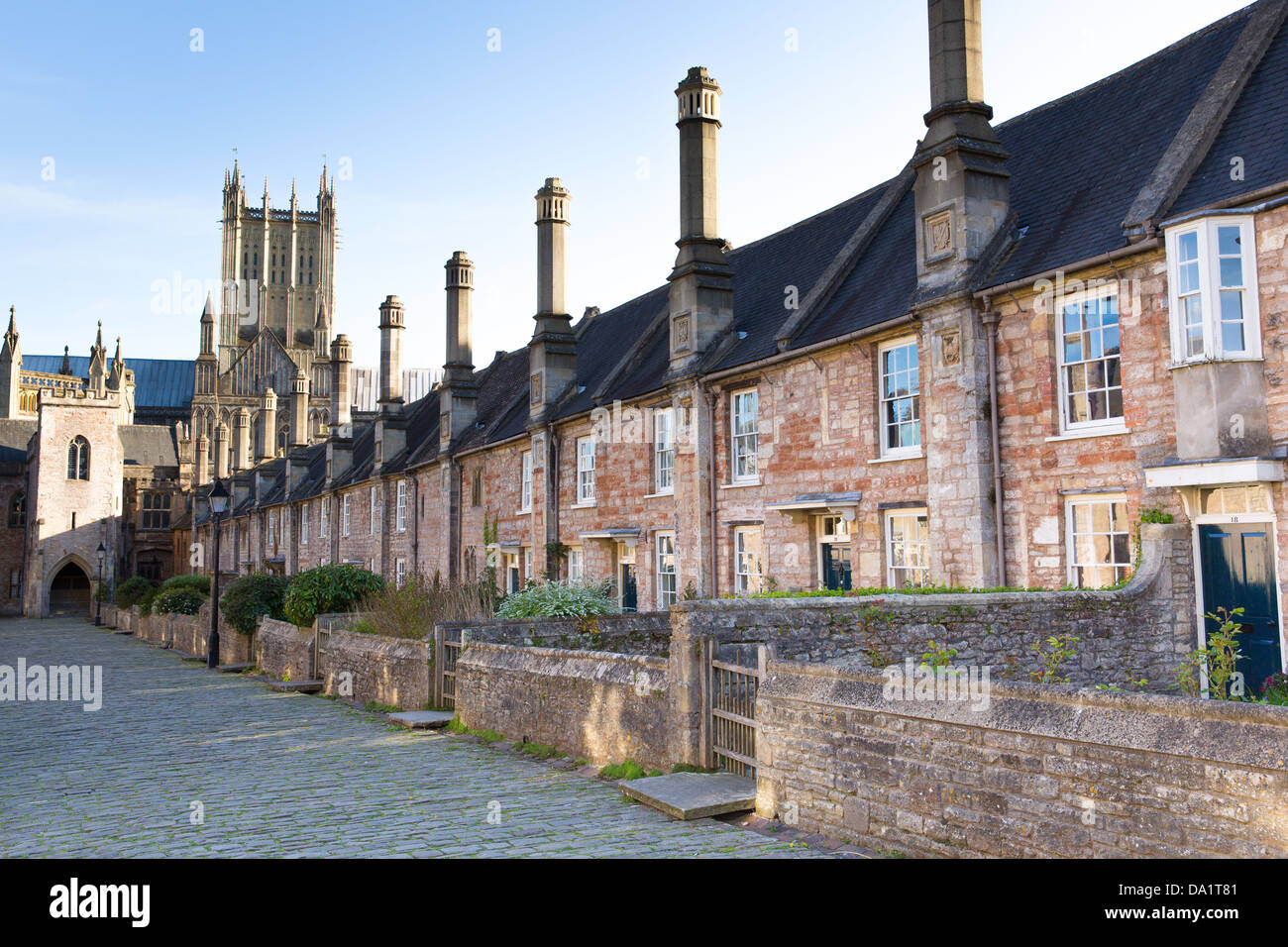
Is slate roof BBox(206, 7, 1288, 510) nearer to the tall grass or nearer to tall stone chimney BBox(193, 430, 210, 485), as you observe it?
the tall grass

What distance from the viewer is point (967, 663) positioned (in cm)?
1034

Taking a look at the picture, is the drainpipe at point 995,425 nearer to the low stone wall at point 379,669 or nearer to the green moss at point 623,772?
the green moss at point 623,772

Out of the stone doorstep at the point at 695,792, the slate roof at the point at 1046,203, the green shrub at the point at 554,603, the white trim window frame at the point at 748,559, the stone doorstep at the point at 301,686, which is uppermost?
the slate roof at the point at 1046,203

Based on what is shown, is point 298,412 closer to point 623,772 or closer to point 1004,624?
point 623,772

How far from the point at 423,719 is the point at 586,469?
11.6 meters

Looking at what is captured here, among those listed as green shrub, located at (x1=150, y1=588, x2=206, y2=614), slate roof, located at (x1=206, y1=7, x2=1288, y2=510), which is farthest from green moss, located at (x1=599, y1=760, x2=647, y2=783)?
green shrub, located at (x1=150, y1=588, x2=206, y2=614)

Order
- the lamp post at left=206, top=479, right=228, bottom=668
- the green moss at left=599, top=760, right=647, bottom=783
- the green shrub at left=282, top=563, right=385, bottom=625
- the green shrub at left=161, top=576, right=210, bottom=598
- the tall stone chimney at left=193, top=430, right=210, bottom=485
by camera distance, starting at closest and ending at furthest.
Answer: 1. the green moss at left=599, top=760, right=647, bottom=783
2. the green shrub at left=282, top=563, right=385, bottom=625
3. the lamp post at left=206, top=479, right=228, bottom=668
4. the green shrub at left=161, top=576, right=210, bottom=598
5. the tall stone chimney at left=193, top=430, right=210, bottom=485

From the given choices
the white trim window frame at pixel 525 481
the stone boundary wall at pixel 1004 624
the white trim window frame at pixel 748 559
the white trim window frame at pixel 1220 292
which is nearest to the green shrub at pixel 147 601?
the white trim window frame at pixel 525 481

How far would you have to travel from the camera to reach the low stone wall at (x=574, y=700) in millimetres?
9594

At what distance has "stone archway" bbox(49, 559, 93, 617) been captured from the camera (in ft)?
209

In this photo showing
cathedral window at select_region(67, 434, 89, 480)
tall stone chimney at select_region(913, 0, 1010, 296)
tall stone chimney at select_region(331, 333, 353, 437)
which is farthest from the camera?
cathedral window at select_region(67, 434, 89, 480)

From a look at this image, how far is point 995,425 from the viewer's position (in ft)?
44.2

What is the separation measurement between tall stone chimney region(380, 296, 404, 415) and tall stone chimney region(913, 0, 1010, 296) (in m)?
26.4

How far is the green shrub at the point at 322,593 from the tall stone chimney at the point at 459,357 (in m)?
9.69
